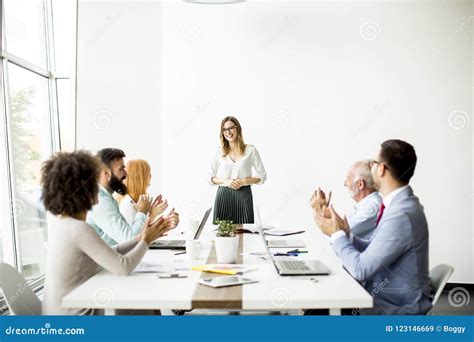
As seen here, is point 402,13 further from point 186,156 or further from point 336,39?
point 186,156

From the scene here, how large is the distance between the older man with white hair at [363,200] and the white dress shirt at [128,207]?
134 centimetres

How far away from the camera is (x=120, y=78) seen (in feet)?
17.0

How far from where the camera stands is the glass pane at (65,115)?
4.25 m

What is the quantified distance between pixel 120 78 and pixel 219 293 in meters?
3.81

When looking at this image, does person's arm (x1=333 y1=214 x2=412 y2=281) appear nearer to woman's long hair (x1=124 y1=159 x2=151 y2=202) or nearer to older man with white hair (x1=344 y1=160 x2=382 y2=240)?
older man with white hair (x1=344 y1=160 x2=382 y2=240)

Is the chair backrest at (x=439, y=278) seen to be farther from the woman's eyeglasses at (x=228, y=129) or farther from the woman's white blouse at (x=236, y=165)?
the woman's eyeglasses at (x=228, y=129)

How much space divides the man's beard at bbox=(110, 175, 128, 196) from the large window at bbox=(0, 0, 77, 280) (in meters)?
0.53

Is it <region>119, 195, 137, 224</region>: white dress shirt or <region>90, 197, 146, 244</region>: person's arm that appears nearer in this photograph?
<region>90, 197, 146, 244</region>: person's arm

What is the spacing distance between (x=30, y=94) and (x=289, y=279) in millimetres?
2763

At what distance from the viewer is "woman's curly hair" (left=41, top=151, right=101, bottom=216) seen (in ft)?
6.63

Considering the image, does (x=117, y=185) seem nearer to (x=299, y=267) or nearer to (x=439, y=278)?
(x=299, y=267)

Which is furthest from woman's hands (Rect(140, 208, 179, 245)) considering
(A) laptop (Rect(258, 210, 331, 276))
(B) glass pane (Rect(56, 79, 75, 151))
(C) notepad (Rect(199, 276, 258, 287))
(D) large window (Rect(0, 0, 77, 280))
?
(B) glass pane (Rect(56, 79, 75, 151))

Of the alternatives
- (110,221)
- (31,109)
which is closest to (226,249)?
(110,221)

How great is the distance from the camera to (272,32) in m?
5.32
